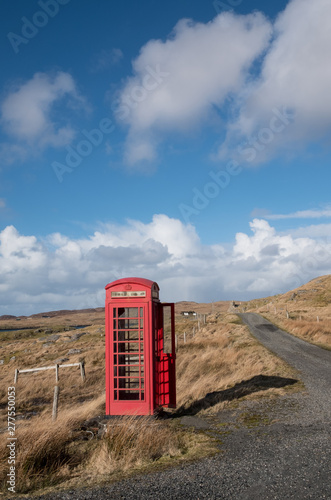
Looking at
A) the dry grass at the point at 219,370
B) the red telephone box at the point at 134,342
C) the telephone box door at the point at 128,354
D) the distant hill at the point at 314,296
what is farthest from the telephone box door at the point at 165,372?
the distant hill at the point at 314,296

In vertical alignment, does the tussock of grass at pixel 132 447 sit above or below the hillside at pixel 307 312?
below

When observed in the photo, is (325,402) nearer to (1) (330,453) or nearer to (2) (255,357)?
(1) (330,453)

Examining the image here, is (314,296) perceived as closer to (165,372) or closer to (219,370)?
(219,370)

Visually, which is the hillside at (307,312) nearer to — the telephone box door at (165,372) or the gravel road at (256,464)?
the gravel road at (256,464)

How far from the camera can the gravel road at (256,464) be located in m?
4.85

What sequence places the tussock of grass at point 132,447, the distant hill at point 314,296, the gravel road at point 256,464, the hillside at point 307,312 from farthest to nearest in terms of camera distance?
the distant hill at point 314,296 < the hillside at point 307,312 < the tussock of grass at point 132,447 < the gravel road at point 256,464

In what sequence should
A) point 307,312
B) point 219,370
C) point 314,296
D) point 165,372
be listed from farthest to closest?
point 314,296
point 307,312
point 219,370
point 165,372

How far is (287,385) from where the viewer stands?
1188cm

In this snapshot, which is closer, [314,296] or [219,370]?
[219,370]

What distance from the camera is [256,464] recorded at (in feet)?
18.8

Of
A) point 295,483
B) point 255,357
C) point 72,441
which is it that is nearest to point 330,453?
point 295,483

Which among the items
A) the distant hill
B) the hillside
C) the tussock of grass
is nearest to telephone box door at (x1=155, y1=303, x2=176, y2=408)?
the tussock of grass

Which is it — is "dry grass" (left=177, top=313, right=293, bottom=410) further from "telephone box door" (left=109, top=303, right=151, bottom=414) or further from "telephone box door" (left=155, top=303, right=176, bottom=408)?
"telephone box door" (left=109, top=303, right=151, bottom=414)

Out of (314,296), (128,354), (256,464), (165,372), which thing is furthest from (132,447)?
(314,296)
